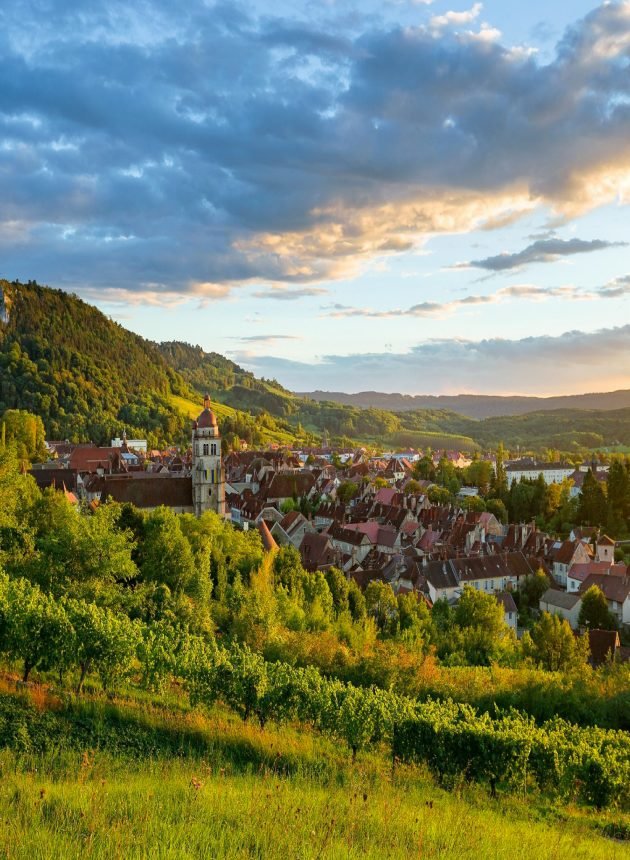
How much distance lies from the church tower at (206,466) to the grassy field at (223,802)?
1767 inches

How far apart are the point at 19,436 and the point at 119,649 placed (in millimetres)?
97698

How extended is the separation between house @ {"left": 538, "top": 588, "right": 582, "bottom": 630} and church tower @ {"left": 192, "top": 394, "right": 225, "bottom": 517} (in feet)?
108

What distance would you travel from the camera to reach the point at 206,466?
6431cm

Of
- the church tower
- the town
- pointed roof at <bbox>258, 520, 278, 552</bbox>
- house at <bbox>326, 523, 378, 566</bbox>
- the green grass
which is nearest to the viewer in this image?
the green grass

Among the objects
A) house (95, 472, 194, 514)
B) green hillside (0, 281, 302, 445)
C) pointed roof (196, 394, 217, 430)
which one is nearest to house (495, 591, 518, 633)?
house (95, 472, 194, 514)

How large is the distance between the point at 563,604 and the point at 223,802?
52.7 metres

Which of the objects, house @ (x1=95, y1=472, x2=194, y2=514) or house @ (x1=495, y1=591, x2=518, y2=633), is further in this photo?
house @ (x1=95, y1=472, x2=194, y2=514)

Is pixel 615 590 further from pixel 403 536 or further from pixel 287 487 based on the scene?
pixel 287 487

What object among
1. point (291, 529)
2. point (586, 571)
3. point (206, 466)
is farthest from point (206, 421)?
point (586, 571)

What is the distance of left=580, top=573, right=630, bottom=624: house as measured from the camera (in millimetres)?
55250

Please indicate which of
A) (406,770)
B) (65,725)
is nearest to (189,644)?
(65,725)

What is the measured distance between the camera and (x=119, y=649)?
19.6m

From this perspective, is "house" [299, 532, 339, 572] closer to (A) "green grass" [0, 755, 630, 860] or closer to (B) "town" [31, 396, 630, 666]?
(B) "town" [31, 396, 630, 666]

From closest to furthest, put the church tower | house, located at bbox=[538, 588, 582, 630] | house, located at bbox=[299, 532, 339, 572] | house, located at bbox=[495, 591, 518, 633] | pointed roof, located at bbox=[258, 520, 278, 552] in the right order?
pointed roof, located at bbox=[258, 520, 278, 552] → house, located at bbox=[495, 591, 518, 633] → house, located at bbox=[538, 588, 582, 630] → house, located at bbox=[299, 532, 339, 572] → the church tower
